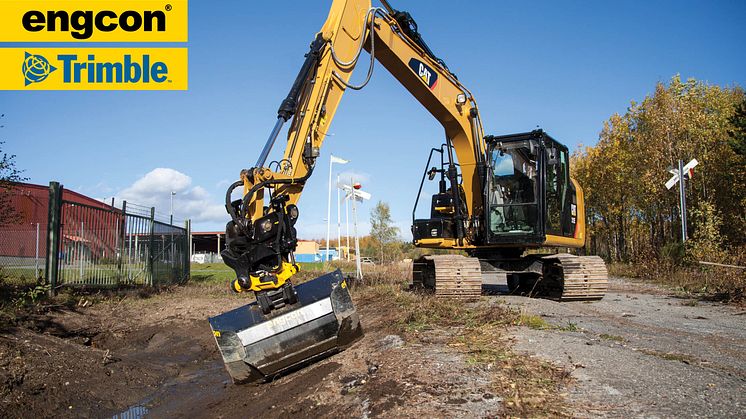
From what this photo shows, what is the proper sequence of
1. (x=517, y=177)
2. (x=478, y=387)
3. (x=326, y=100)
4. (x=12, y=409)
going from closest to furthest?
(x=478, y=387), (x=12, y=409), (x=326, y=100), (x=517, y=177)

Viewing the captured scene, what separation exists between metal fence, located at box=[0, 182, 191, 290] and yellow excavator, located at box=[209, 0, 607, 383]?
5949 mm

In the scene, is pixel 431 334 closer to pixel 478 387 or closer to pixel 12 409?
pixel 478 387

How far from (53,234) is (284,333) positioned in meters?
7.10

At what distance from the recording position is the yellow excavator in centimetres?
502

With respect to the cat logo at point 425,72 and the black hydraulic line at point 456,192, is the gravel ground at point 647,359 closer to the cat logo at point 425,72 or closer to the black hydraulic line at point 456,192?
the black hydraulic line at point 456,192

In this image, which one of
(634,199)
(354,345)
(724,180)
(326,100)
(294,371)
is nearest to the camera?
(294,371)

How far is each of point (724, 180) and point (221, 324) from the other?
101 feet

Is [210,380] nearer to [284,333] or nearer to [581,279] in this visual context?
[284,333]

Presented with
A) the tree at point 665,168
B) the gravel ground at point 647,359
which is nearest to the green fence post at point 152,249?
the gravel ground at point 647,359

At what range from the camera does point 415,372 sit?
166 inches

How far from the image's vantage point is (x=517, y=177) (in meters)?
10.2

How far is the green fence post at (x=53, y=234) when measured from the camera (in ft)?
31.3

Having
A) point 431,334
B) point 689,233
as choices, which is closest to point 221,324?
point 431,334

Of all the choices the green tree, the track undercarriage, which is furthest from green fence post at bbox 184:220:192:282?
the green tree
